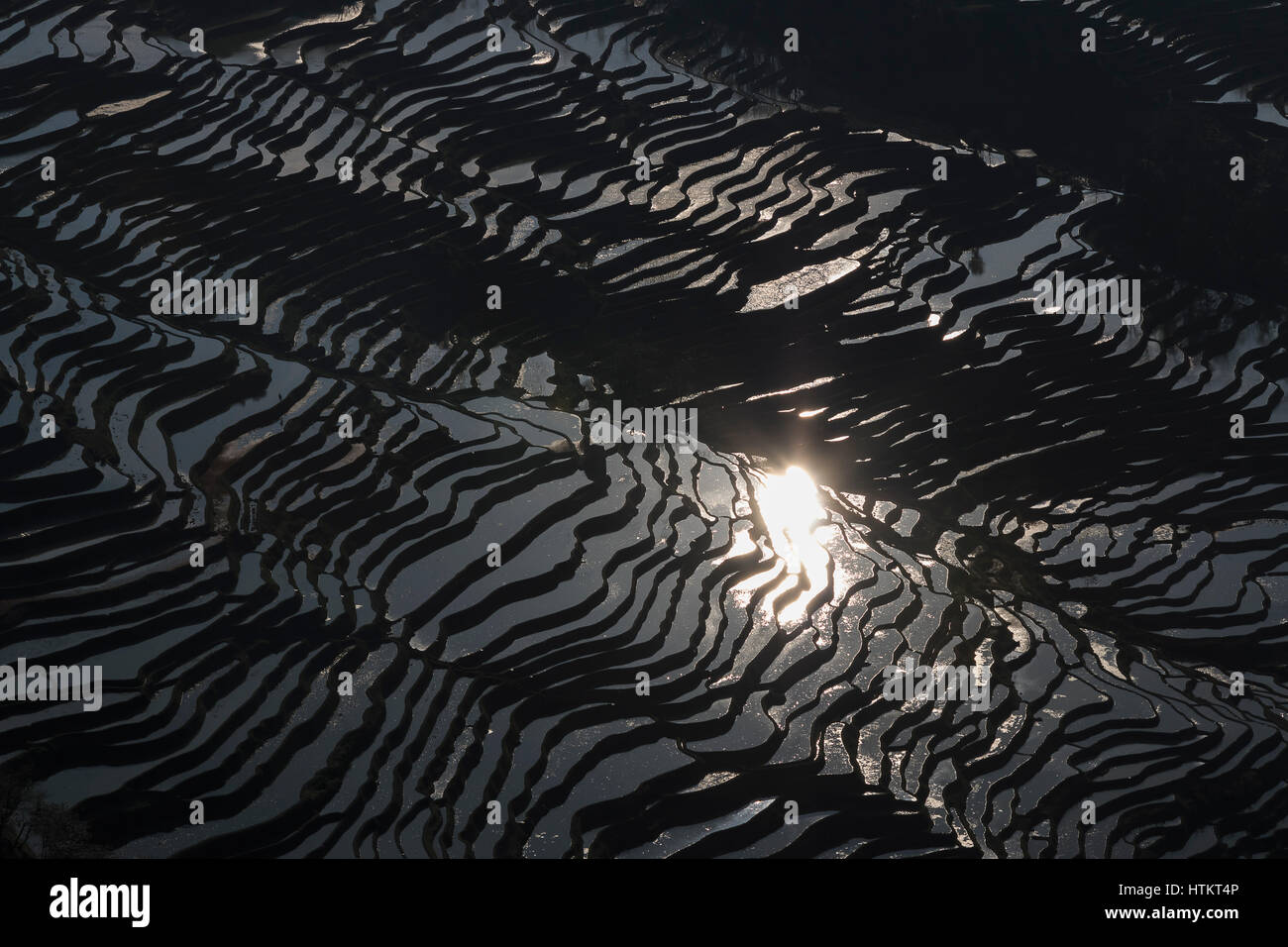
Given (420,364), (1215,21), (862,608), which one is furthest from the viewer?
(1215,21)

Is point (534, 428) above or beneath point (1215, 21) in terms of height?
beneath

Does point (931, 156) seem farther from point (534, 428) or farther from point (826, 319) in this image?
point (534, 428)

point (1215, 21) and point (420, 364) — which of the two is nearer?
point (420, 364)

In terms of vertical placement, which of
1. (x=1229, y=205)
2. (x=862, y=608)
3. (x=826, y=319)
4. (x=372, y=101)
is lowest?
(x=862, y=608)
